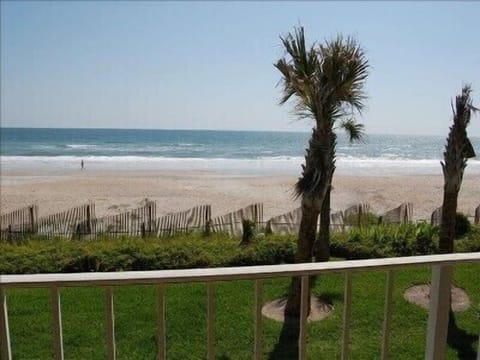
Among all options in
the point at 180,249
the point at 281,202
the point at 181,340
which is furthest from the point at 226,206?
the point at 181,340

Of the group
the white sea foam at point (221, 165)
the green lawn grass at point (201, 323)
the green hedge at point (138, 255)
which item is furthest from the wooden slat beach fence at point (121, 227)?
the white sea foam at point (221, 165)

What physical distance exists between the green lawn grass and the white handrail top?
3502mm

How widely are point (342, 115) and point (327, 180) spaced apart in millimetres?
929

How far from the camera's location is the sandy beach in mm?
19391

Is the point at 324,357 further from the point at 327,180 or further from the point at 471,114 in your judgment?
the point at 471,114

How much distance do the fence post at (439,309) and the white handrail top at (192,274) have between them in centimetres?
6

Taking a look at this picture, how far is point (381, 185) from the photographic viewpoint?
26312mm

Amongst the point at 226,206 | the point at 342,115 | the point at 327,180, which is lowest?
the point at 226,206

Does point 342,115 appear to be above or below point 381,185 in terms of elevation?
above

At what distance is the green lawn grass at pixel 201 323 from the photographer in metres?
5.02

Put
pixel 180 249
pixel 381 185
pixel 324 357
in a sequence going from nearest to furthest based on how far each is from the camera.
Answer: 1. pixel 324 357
2. pixel 180 249
3. pixel 381 185

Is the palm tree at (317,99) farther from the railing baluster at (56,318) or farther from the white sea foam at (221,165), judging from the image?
the white sea foam at (221,165)

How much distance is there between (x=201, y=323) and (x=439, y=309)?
4367 millimetres

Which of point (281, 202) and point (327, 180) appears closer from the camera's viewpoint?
point (327, 180)
